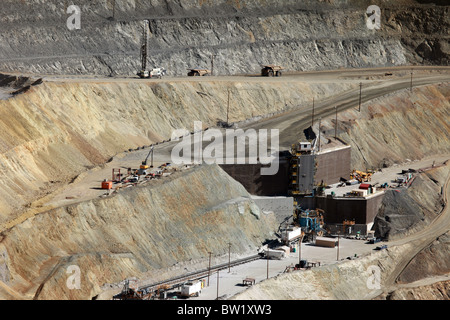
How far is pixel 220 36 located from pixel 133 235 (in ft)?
217

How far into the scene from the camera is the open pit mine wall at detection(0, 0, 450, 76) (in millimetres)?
136000

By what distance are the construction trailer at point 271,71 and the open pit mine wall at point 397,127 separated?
631 inches

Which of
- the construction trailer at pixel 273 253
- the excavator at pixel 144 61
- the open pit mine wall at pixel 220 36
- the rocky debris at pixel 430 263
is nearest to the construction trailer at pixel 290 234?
the construction trailer at pixel 273 253

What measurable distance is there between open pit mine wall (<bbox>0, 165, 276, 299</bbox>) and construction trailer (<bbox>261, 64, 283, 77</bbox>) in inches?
1651

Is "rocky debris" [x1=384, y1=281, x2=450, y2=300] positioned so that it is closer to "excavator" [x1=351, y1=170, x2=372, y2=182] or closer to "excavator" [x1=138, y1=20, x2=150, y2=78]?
"excavator" [x1=351, y1=170, x2=372, y2=182]

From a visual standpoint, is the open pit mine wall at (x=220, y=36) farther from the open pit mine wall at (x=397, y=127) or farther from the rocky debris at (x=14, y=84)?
the open pit mine wall at (x=397, y=127)

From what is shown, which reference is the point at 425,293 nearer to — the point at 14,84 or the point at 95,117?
the point at 95,117

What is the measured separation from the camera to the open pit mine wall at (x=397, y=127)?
122 meters

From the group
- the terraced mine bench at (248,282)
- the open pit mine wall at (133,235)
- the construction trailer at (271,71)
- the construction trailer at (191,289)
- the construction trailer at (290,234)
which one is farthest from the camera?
the construction trailer at (271,71)

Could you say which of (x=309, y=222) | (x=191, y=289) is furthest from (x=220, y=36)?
(x=191, y=289)

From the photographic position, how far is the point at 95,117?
4407 inches
